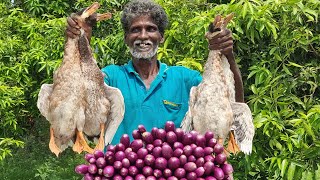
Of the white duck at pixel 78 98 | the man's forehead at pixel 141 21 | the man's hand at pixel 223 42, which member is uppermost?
the man's forehead at pixel 141 21

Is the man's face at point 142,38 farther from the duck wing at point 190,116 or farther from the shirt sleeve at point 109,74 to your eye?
the duck wing at point 190,116

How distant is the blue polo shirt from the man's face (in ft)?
0.56

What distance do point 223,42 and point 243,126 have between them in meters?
0.42

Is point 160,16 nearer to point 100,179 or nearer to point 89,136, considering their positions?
point 89,136

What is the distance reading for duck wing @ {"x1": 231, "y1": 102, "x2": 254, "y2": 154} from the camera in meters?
2.49

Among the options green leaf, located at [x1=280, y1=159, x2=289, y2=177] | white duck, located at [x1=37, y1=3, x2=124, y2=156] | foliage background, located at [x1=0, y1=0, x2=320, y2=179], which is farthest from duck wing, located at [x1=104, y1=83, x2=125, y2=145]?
green leaf, located at [x1=280, y1=159, x2=289, y2=177]

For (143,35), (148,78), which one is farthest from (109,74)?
(143,35)

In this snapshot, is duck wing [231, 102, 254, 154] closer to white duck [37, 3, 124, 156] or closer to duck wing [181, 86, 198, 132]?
duck wing [181, 86, 198, 132]

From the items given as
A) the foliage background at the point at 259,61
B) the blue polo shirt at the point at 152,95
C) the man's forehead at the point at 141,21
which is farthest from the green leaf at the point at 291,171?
the man's forehead at the point at 141,21

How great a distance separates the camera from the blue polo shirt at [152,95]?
8.91 feet

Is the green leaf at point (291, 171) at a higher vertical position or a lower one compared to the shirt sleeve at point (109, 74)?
lower

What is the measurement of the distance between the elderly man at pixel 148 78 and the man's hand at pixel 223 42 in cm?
5

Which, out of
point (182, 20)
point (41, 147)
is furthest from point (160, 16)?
point (41, 147)

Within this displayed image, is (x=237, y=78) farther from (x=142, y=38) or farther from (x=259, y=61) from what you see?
(x=259, y=61)
